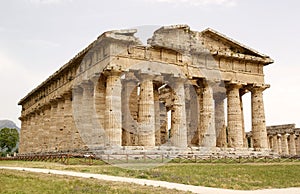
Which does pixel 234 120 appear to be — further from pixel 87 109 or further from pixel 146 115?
pixel 87 109

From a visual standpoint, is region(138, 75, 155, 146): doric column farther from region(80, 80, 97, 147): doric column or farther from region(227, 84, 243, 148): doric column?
region(227, 84, 243, 148): doric column

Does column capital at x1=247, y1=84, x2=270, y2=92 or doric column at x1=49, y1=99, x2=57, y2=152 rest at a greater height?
column capital at x1=247, y1=84, x2=270, y2=92

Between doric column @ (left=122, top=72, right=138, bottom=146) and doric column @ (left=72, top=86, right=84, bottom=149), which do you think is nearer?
doric column @ (left=72, top=86, right=84, bottom=149)

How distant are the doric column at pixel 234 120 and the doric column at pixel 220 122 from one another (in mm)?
4252

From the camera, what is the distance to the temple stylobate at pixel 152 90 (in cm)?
3259

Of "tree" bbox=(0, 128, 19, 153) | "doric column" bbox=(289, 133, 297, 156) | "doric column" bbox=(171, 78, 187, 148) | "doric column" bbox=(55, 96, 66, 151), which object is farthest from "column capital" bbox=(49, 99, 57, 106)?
"tree" bbox=(0, 128, 19, 153)

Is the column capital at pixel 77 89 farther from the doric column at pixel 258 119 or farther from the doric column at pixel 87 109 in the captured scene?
the doric column at pixel 258 119

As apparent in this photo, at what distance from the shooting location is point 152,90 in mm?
34250

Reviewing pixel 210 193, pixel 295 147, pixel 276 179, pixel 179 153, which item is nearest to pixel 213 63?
pixel 179 153

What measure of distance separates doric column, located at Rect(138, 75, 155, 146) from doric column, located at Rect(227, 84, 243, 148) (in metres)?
10.5

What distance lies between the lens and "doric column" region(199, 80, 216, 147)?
36562 millimetres

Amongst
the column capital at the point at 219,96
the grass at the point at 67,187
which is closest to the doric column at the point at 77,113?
the column capital at the point at 219,96

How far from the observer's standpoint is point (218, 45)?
3950 centimetres

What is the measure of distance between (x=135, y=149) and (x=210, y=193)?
19.2m
